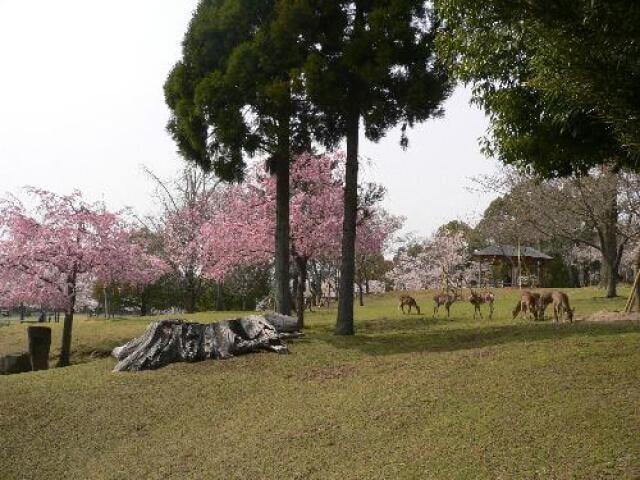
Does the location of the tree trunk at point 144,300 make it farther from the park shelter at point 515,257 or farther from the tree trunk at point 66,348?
the tree trunk at point 66,348

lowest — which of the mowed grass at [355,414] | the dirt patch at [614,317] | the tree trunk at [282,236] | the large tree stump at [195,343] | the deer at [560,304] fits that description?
the mowed grass at [355,414]

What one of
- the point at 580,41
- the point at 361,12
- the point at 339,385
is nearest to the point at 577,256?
the point at 361,12

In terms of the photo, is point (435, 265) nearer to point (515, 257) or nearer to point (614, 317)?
point (515, 257)

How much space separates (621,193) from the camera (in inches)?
922

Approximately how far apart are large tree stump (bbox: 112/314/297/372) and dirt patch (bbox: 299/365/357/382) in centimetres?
197

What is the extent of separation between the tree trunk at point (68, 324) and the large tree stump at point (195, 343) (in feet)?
9.56

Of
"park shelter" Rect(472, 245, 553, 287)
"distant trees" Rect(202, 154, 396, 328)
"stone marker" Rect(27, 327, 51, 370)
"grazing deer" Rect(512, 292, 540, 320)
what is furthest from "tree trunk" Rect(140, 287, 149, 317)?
"grazing deer" Rect(512, 292, 540, 320)

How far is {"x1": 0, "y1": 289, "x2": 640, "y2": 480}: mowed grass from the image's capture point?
21.4 ft

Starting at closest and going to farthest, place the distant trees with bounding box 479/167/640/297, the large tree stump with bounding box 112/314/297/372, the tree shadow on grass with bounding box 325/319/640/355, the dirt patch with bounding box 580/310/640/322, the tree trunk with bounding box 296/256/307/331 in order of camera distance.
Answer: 1. the tree shadow on grass with bounding box 325/319/640/355
2. the large tree stump with bounding box 112/314/297/372
3. the dirt patch with bounding box 580/310/640/322
4. the tree trunk with bounding box 296/256/307/331
5. the distant trees with bounding box 479/167/640/297

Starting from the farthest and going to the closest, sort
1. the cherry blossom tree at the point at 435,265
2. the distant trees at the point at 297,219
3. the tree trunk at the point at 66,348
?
1. the cherry blossom tree at the point at 435,265
2. the distant trees at the point at 297,219
3. the tree trunk at the point at 66,348

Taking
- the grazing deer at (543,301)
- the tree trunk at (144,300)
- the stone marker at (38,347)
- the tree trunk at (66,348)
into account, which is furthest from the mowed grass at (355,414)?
the tree trunk at (144,300)

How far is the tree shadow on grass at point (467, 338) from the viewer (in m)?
12.2

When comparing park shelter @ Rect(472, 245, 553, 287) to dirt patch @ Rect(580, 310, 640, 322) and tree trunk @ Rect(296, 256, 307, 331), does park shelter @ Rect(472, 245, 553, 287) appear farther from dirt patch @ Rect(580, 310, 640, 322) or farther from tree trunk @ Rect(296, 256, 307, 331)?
dirt patch @ Rect(580, 310, 640, 322)

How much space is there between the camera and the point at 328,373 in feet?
36.6
